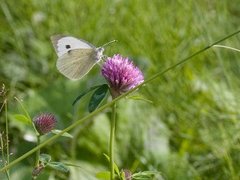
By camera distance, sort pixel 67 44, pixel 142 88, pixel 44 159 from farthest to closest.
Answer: pixel 142 88 < pixel 67 44 < pixel 44 159

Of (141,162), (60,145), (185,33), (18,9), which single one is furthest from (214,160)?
(18,9)

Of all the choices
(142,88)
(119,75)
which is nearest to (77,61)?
(119,75)

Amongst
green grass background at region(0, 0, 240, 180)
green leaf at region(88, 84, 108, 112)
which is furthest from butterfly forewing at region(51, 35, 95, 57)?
green grass background at region(0, 0, 240, 180)

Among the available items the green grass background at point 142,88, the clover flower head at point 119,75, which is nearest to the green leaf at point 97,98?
the clover flower head at point 119,75

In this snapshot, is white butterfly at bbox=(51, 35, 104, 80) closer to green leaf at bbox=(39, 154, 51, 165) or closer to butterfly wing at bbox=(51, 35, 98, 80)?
butterfly wing at bbox=(51, 35, 98, 80)

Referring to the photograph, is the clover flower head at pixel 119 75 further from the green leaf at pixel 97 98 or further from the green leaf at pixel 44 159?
the green leaf at pixel 44 159

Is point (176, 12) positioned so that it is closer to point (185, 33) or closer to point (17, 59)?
point (185, 33)

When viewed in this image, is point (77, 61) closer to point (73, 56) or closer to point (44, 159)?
point (73, 56)
